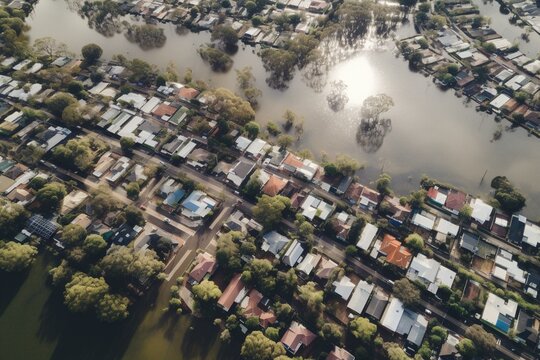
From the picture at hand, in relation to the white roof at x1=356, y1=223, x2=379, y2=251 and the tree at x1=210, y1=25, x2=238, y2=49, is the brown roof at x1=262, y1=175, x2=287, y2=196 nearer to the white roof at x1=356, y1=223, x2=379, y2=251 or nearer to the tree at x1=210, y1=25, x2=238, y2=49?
the white roof at x1=356, y1=223, x2=379, y2=251

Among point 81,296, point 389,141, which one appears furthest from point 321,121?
point 81,296

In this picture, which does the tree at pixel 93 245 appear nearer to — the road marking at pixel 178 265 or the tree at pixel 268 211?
the road marking at pixel 178 265

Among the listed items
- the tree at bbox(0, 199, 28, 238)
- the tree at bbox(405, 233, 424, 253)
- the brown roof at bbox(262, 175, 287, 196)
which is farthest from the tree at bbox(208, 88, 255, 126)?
the tree at bbox(0, 199, 28, 238)

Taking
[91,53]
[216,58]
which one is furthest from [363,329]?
[91,53]

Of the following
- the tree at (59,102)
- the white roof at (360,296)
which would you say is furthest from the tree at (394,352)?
the tree at (59,102)

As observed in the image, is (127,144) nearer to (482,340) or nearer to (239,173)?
(239,173)
